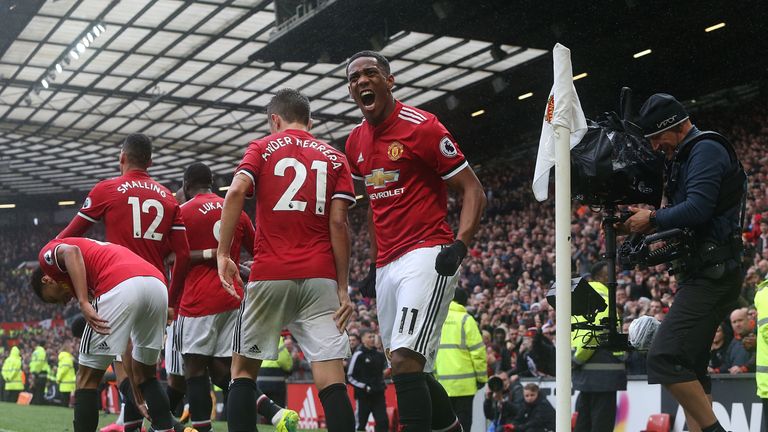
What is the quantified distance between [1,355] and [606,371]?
1337 inches

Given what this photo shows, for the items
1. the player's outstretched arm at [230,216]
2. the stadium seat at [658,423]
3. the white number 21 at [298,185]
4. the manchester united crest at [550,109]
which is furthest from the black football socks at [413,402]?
the stadium seat at [658,423]

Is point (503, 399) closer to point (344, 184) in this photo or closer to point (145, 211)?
point (145, 211)

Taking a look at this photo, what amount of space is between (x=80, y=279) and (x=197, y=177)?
200 cm

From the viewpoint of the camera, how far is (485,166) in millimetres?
33031

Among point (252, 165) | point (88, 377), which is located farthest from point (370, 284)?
point (88, 377)

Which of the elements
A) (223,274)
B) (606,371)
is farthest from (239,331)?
(606,371)

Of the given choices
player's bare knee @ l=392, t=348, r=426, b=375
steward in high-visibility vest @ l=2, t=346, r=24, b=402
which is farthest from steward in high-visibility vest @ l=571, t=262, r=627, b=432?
steward in high-visibility vest @ l=2, t=346, r=24, b=402

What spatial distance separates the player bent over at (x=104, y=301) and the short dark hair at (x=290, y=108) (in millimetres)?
1458

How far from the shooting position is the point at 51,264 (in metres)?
5.95

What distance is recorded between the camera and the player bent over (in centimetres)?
591

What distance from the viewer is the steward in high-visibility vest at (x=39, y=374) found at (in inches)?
1113

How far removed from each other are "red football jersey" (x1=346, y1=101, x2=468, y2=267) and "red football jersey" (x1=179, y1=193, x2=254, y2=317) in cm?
235

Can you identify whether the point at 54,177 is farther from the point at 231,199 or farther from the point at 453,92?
the point at 231,199

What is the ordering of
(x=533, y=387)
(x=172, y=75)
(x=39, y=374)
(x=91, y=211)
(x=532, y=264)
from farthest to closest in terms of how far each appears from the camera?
(x=39, y=374), (x=172, y=75), (x=532, y=264), (x=533, y=387), (x=91, y=211)
